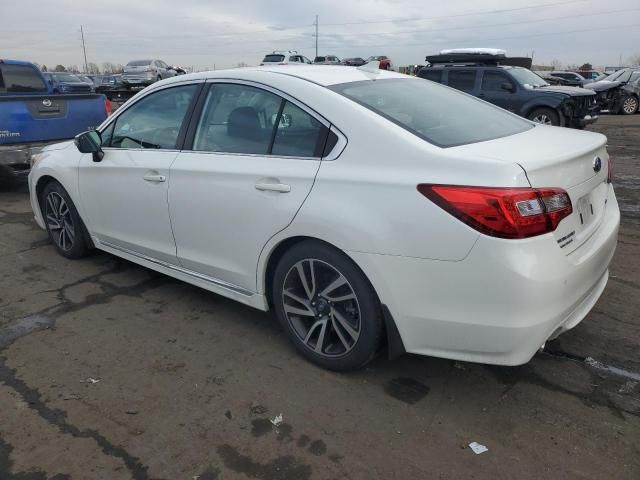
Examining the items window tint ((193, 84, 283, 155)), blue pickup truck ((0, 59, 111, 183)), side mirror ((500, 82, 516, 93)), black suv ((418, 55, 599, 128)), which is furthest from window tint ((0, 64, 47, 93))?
side mirror ((500, 82, 516, 93))

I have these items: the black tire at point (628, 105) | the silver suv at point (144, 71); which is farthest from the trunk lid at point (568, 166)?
the silver suv at point (144, 71)

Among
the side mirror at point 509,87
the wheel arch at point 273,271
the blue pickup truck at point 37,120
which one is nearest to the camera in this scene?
the wheel arch at point 273,271

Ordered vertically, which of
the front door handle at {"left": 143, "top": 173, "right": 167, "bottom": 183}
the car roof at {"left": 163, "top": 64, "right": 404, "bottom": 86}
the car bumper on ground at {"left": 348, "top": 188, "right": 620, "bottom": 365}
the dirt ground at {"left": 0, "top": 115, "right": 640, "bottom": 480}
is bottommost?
the dirt ground at {"left": 0, "top": 115, "right": 640, "bottom": 480}

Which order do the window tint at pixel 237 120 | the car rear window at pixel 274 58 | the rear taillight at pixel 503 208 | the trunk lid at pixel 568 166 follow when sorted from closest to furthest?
1. the rear taillight at pixel 503 208
2. the trunk lid at pixel 568 166
3. the window tint at pixel 237 120
4. the car rear window at pixel 274 58

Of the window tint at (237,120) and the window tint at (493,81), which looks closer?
the window tint at (237,120)

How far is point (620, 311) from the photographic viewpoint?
369 cm

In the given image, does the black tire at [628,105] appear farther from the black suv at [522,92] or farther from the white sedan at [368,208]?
the white sedan at [368,208]

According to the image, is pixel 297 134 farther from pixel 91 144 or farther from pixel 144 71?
pixel 144 71

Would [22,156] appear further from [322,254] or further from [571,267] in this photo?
[571,267]

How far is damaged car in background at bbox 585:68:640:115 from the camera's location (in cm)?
2008

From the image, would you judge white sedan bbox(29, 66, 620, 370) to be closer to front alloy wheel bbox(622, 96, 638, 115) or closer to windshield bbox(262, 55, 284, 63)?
front alloy wheel bbox(622, 96, 638, 115)

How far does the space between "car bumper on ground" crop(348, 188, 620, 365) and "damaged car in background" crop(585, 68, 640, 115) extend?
20.4 metres

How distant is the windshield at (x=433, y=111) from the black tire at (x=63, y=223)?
2.85 m

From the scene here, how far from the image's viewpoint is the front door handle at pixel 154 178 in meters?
3.61
